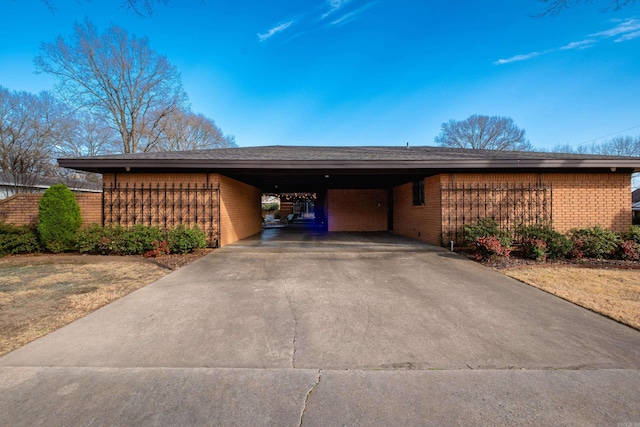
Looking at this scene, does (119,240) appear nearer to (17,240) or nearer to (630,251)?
(17,240)

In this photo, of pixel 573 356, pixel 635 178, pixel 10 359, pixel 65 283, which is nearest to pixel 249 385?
pixel 10 359

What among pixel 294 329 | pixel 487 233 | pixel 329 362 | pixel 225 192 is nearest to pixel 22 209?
pixel 225 192

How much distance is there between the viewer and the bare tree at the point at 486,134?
3191cm

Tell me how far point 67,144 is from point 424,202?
97.7 ft

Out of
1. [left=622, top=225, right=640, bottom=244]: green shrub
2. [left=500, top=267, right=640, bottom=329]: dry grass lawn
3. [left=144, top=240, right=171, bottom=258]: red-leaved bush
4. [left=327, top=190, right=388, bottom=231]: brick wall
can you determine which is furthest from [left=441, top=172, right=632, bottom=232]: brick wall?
[left=144, top=240, right=171, bottom=258]: red-leaved bush

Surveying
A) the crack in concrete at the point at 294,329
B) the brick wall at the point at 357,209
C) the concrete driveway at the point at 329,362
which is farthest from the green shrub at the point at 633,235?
the crack in concrete at the point at 294,329

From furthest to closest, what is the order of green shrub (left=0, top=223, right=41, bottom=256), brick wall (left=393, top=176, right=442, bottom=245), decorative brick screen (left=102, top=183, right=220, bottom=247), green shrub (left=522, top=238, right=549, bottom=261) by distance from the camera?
1. brick wall (left=393, top=176, right=442, bottom=245)
2. decorative brick screen (left=102, top=183, right=220, bottom=247)
3. green shrub (left=0, top=223, right=41, bottom=256)
4. green shrub (left=522, top=238, right=549, bottom=261)

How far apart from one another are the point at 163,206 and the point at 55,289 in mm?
4735

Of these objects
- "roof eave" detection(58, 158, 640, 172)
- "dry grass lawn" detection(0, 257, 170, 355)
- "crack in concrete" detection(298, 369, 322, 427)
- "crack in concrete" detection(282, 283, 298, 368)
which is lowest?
"crack in concrete" detection(298, 369, 322, 427)

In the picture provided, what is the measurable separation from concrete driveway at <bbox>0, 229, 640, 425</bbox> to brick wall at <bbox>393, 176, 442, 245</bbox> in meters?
5.03

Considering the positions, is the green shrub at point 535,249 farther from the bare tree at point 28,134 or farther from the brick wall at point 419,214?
the bare tree at point 28,134

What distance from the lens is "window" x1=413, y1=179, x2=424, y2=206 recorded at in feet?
36.3

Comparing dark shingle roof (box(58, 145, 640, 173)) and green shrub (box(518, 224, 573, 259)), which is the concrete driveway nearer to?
green shrub (box(518, 224, 573, 259))

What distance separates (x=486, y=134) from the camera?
32.2 metres
